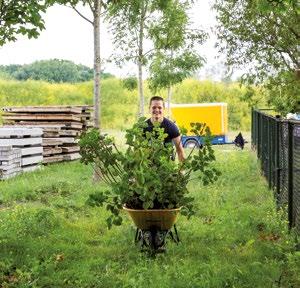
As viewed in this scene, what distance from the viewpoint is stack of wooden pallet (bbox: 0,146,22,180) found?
15.9m

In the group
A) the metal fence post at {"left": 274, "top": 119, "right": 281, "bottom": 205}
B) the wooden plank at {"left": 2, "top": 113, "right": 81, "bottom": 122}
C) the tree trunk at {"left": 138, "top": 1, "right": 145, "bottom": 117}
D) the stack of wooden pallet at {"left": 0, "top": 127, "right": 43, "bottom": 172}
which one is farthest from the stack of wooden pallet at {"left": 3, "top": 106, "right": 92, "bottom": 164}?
the metal fence post at {"left": 274, "top": 119, "right": 281, "bottom": 205}

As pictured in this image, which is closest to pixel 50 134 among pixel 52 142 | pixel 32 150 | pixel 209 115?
pixel 52 142

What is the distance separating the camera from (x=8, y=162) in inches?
634

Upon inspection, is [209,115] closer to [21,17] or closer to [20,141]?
[20,141]

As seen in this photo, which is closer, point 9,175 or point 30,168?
point 9,175

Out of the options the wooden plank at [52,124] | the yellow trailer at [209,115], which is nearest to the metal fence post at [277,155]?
the wooden plank at [52,124]

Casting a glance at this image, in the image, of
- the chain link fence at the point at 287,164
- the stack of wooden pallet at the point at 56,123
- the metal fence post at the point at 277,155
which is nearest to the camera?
the chain link fence at the point at 287,164

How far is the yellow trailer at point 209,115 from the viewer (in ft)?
102

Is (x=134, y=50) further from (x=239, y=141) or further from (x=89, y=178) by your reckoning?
(x=89, y=178)

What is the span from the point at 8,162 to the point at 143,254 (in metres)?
9.45

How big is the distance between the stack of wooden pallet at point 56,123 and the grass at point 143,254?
27.3 feet

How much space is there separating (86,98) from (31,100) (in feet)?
13.6

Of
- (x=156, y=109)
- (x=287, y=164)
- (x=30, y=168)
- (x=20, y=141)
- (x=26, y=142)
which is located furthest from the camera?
(x=30, y=168)

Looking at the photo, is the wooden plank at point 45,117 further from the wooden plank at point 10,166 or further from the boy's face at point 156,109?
the boy's face at point 156,109
